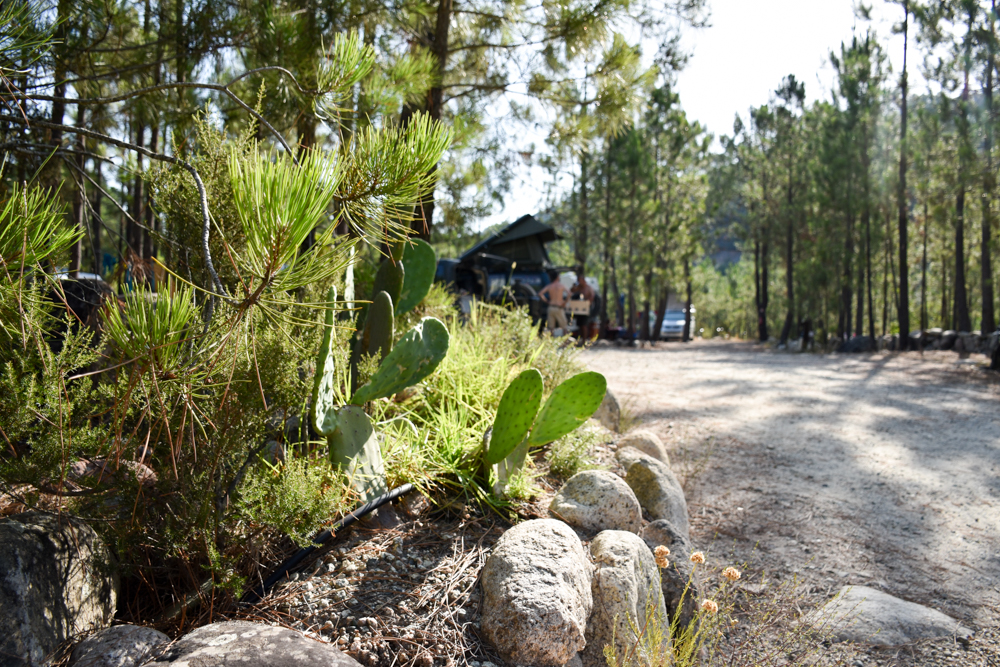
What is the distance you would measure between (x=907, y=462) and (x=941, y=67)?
59.5ft

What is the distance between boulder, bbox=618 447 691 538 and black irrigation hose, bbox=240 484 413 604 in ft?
4.47

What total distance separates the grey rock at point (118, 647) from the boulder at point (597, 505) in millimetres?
1650

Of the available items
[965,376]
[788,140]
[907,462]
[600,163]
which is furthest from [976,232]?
[907,462]

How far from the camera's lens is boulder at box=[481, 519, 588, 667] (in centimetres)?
195

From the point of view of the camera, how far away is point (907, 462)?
16.1 ft

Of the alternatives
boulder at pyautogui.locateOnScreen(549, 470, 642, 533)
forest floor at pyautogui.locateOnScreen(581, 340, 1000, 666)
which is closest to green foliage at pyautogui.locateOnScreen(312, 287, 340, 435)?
boulder at pyautogui.locateOnScreen(549, 470, 642, 533)

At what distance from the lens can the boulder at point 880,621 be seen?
2.59 meters

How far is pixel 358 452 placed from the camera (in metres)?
2.50

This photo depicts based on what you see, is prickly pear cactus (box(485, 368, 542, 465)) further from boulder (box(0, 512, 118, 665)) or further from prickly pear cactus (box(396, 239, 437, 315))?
boulder (box(0, 512, 118, 665))

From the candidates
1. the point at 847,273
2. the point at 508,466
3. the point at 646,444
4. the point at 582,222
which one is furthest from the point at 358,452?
the point at 847,273

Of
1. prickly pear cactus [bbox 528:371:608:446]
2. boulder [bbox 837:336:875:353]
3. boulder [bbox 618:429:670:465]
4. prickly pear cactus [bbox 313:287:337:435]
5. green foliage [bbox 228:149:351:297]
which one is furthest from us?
boulder [bbox 837:336:875:353]

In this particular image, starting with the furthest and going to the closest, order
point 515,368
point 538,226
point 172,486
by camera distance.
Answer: point 538,226, point 515,368, point 172,486

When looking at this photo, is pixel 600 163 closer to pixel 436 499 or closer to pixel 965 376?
pixel 965 376

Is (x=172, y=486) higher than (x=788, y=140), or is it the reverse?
(x=788, y=140)
